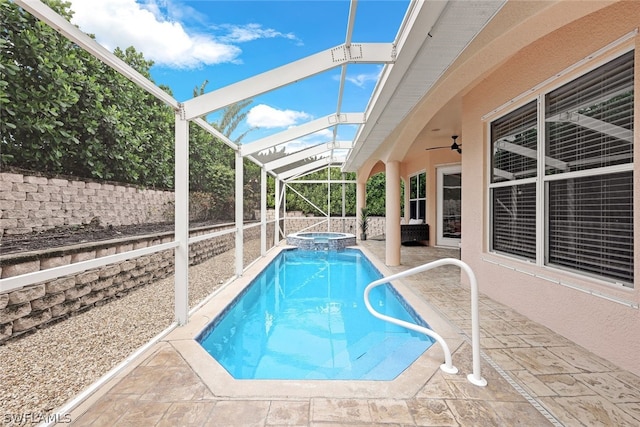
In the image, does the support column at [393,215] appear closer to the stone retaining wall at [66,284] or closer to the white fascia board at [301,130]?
the white fascia board at [301,130]

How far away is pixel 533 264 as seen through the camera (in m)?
3.55

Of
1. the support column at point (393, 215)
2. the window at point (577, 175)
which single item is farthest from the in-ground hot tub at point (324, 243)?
the window at point (577, 175)

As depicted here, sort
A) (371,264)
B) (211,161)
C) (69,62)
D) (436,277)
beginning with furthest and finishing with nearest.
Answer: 1. (371,264)
2. (436,277)
3. (211,161)
4. (69,62)

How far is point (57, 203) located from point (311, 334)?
10.3 feet

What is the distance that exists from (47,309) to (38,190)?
4.81ft

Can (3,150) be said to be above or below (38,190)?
above

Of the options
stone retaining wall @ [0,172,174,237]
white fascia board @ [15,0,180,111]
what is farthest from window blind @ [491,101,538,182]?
stone retaining wall @ [0,172,174,237]

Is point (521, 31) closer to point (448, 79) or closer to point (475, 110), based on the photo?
point (448, 79)

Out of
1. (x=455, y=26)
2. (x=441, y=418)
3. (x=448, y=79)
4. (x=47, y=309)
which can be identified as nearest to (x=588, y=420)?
(x=441, y=418)

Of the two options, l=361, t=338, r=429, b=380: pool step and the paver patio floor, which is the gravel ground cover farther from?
l=361, t=338, r=429, b=380: pool step

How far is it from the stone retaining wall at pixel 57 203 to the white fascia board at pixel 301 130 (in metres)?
3.25

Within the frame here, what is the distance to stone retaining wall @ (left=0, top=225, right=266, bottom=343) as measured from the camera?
81.0 inches

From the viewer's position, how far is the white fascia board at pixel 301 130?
19.4 ft

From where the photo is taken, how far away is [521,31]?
281 centimetres
